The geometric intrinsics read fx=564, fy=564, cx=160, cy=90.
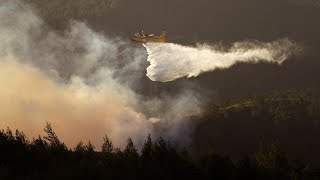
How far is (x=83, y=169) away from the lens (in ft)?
251

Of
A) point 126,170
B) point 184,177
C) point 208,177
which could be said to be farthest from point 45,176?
point 208,177

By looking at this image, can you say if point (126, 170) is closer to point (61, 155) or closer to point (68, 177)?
point (68, 177)

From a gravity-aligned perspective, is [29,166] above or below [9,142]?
below

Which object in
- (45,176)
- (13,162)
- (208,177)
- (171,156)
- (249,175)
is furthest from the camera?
(249,175)

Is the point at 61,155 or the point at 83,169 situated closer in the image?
the point at 83,169

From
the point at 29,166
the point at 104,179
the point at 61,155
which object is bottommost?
the point at 104,179

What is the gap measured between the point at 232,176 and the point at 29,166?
42.2 meters

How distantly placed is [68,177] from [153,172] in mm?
17829

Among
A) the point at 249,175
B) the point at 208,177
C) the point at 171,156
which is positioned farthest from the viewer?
the point at 249,175

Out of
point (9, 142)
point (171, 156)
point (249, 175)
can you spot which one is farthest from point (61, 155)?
point (249, 175)

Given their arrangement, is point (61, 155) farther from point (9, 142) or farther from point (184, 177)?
point (184, 177)

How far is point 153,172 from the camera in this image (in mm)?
84750

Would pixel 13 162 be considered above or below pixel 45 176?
above

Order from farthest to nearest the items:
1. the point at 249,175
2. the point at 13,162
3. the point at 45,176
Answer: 1. the point at 249,175
2. the point at 13,162
3. the point at 45,176
